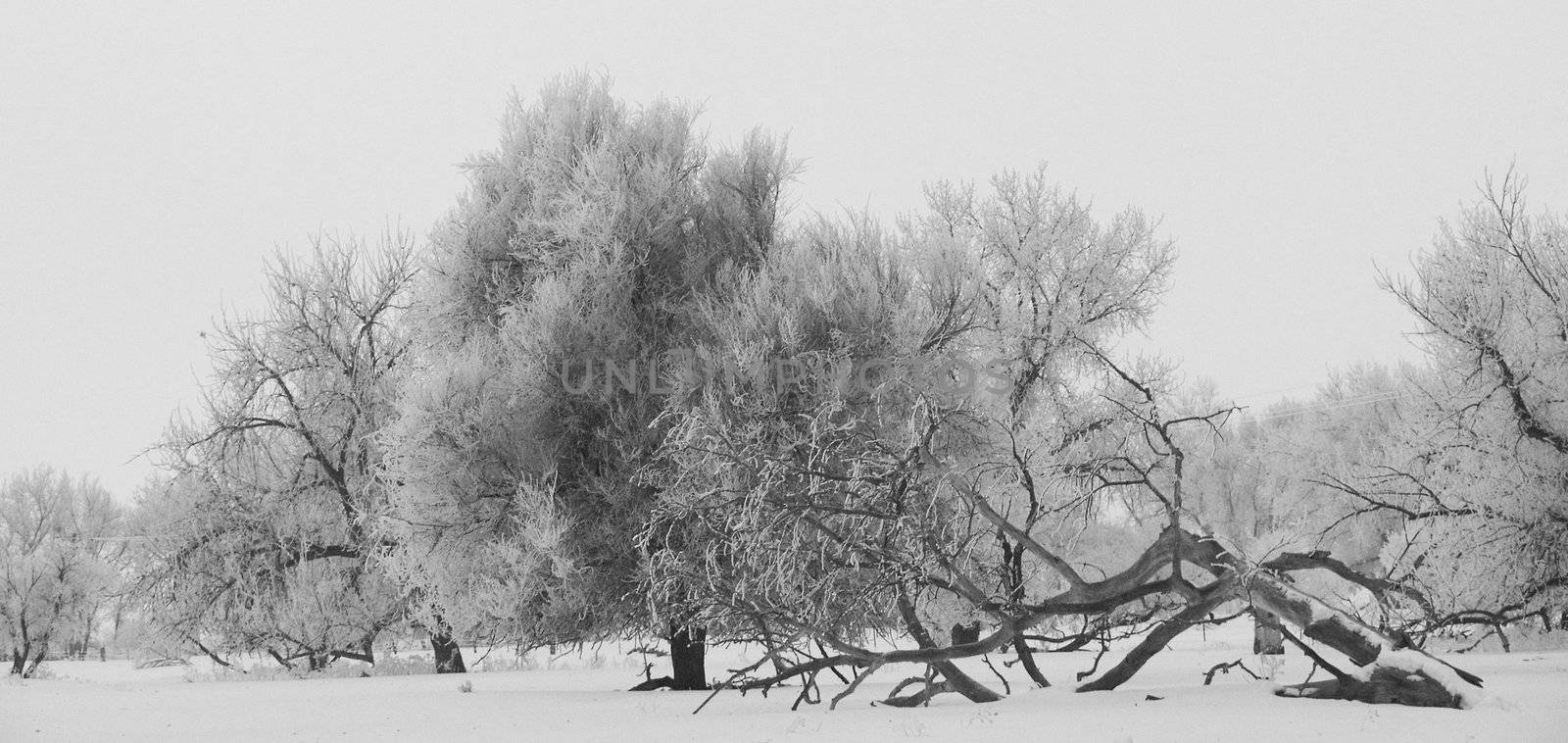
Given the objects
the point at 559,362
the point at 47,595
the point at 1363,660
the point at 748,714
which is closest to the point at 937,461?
the point at 748,714

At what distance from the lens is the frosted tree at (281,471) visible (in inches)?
653

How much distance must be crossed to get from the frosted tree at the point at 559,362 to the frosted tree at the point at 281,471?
3512 mm

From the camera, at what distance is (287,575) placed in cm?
1681

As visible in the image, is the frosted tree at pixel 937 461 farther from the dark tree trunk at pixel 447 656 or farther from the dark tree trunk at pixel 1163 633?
the dark tree trunk at pixel 447 656

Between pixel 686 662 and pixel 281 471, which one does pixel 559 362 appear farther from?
pixel 281 471

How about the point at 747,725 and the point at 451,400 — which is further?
the point at 451,400

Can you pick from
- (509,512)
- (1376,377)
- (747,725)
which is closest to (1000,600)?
(747,725)

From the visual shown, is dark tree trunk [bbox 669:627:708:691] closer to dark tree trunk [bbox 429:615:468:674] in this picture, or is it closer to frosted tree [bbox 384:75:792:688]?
frosted tree [bbox 384:75:792:688]

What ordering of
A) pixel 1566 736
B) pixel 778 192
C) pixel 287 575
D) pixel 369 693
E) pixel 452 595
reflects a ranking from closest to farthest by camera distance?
pixel 1566 736 → pixel 369 693 → pixel 452 595 → pixel 778 192 → pixel 287 575

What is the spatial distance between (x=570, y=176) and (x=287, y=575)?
26.0 feet

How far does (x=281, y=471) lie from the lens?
17.2m

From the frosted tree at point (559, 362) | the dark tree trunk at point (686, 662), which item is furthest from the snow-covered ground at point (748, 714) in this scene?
the frosted tree at point (559, 362)

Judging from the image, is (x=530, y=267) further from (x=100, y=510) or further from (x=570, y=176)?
(x=100, y=510)

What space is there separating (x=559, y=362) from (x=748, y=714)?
17.7 ft
